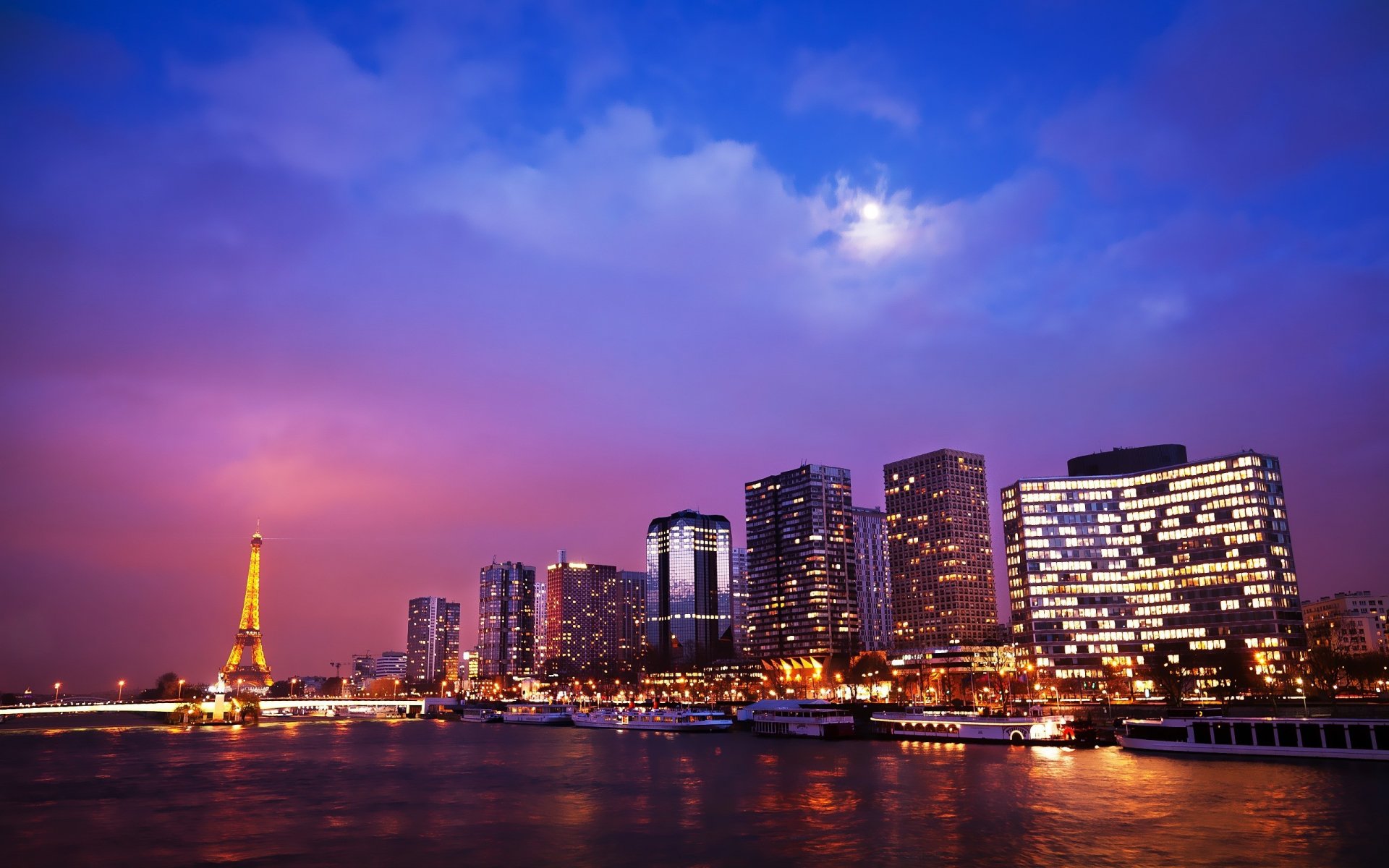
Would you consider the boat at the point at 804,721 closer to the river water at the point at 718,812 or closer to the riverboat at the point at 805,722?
the riverboat at the point at 805,722

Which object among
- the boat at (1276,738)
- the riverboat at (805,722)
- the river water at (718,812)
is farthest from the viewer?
the riverboat at (805,722)

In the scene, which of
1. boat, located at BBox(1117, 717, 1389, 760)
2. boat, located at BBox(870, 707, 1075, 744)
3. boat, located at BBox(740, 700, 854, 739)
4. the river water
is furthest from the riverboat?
boat, located at BBox(1117, 717, 1389, 760)

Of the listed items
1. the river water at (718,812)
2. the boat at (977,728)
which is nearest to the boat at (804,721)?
the boat at (977,728)

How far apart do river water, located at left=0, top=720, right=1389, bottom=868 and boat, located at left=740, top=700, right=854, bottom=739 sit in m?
44.3

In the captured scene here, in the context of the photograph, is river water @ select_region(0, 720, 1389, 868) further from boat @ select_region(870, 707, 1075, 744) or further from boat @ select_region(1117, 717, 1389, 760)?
boat @ select_region(870, 707, 1075, 744)

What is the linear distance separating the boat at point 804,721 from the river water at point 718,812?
44.3m

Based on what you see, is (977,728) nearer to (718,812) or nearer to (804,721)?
(804,721)

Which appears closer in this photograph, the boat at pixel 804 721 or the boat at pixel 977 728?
the boat at pixel 977 728

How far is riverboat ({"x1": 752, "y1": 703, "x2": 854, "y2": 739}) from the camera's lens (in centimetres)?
16700

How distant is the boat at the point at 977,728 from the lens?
133500mm

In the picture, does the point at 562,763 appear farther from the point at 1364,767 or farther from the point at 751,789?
the point at 1364,767

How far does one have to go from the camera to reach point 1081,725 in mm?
130125

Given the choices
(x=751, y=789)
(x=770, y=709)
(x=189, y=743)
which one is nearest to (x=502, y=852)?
(x=751, y=789)

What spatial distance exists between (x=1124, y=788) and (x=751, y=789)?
107 feet
